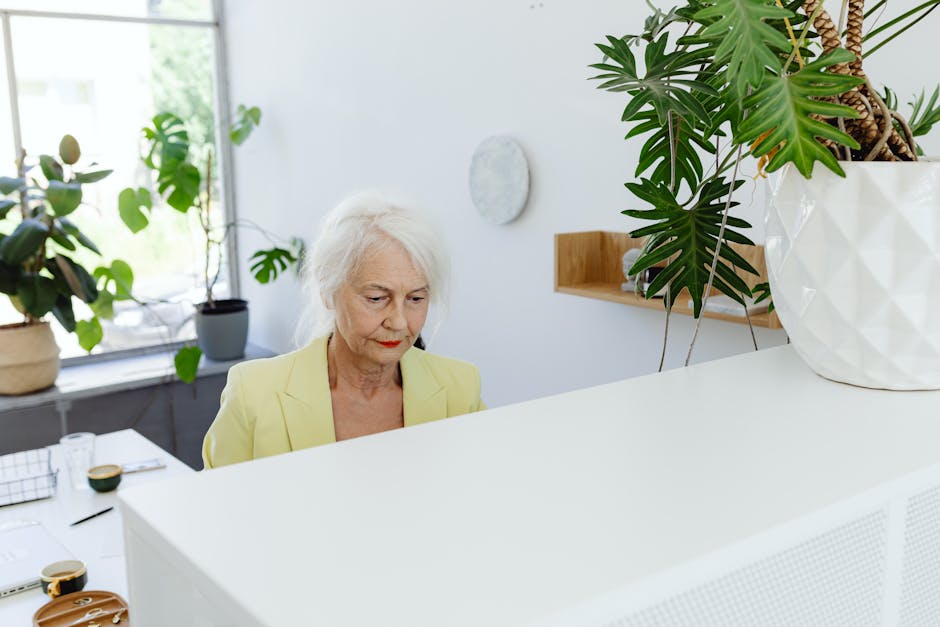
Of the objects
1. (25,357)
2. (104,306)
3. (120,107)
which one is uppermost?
(120,107)

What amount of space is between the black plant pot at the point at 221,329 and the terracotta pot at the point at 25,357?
33.7 inches

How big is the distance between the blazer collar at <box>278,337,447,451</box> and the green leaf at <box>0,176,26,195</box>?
2.92 metres

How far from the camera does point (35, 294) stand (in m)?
4.15

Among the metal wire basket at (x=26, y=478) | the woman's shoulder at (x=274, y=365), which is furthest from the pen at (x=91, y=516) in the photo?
the woman's shoulder at (x=274, y=365)

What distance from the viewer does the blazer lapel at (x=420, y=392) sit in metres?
1.99

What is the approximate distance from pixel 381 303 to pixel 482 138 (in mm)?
1970

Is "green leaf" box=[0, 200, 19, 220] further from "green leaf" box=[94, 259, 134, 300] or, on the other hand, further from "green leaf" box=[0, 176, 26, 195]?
"green leaf" box=[94, 259, 134, 300]

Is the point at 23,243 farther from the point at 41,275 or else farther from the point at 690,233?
the point at 690,233

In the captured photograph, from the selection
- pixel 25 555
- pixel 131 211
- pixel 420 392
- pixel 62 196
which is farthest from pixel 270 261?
pixel 420 392

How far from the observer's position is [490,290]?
378 centimetres

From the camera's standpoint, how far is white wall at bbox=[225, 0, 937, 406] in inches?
122

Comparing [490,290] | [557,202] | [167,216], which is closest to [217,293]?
[167,216]

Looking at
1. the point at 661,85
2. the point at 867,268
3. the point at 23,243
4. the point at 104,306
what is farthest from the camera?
the point at 104,306

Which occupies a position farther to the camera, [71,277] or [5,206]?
[71,277]
